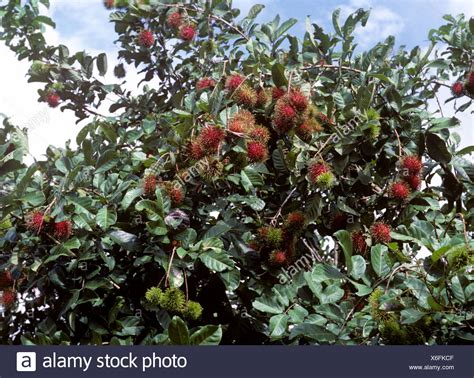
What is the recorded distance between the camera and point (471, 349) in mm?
1372

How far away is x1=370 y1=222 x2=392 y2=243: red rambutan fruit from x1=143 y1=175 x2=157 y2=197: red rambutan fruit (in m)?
0.63

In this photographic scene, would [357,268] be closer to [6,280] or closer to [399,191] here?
[399,191]

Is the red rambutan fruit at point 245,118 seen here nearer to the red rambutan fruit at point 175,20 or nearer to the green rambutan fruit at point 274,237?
the green rambutan fruit at point 274,237

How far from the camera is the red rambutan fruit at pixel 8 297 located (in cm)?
162

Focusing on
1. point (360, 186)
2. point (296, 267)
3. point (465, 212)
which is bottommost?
point (296, 267)

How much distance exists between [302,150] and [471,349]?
714 millimetres

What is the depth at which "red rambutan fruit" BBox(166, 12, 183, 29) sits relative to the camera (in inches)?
94.3

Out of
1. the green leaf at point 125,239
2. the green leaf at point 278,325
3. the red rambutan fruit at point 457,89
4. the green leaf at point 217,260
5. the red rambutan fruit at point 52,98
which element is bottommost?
the green leaf at point 278,325

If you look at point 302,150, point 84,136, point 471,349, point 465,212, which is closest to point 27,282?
point 84,136

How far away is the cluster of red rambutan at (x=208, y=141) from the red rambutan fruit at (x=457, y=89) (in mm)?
1106

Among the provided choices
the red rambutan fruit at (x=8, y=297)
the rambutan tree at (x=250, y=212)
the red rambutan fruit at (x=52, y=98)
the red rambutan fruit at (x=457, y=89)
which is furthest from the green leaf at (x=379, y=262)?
the red rambutan fruit at (x=52, y=98)

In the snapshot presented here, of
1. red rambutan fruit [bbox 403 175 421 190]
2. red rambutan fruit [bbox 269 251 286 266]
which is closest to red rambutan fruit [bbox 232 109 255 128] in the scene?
red rambutan fruit [bbox 269 251 286 266]

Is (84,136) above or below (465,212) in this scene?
above

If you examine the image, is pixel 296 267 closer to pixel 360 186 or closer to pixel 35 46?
pixel 360 186
